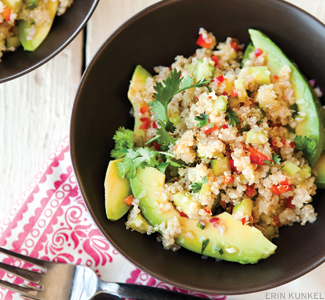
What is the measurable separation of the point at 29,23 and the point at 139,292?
1455 mm

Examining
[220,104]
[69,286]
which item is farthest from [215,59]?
[69,286]

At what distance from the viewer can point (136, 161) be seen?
1.47 meters

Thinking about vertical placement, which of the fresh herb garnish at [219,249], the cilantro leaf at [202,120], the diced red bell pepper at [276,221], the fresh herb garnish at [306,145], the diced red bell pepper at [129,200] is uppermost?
the cilantro leaf at [202,120]

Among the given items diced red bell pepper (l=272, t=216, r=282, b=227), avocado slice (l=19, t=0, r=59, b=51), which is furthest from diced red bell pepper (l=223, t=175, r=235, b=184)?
avocado slice (l=19, t=0, r=59, b=51)

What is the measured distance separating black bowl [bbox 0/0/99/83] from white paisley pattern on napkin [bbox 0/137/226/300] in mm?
487

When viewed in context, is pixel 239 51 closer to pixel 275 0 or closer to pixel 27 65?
pixel 275 0

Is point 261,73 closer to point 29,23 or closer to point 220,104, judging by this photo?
point 220,104

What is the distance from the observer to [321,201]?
164 cm

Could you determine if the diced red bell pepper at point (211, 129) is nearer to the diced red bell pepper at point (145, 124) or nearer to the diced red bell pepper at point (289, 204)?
the diced red bell pepper at point (145, 124)

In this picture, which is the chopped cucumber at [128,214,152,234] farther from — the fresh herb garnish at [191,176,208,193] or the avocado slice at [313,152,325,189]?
the avocado slice at [313,152,325,189]

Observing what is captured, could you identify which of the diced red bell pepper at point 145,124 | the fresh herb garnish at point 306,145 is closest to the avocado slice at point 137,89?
the diced red bell pepper at point 145,124

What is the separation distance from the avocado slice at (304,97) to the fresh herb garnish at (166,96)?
36cm

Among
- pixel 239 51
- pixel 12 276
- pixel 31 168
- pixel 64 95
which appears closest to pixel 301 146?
pixel 239 51

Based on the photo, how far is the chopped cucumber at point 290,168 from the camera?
1.49m
